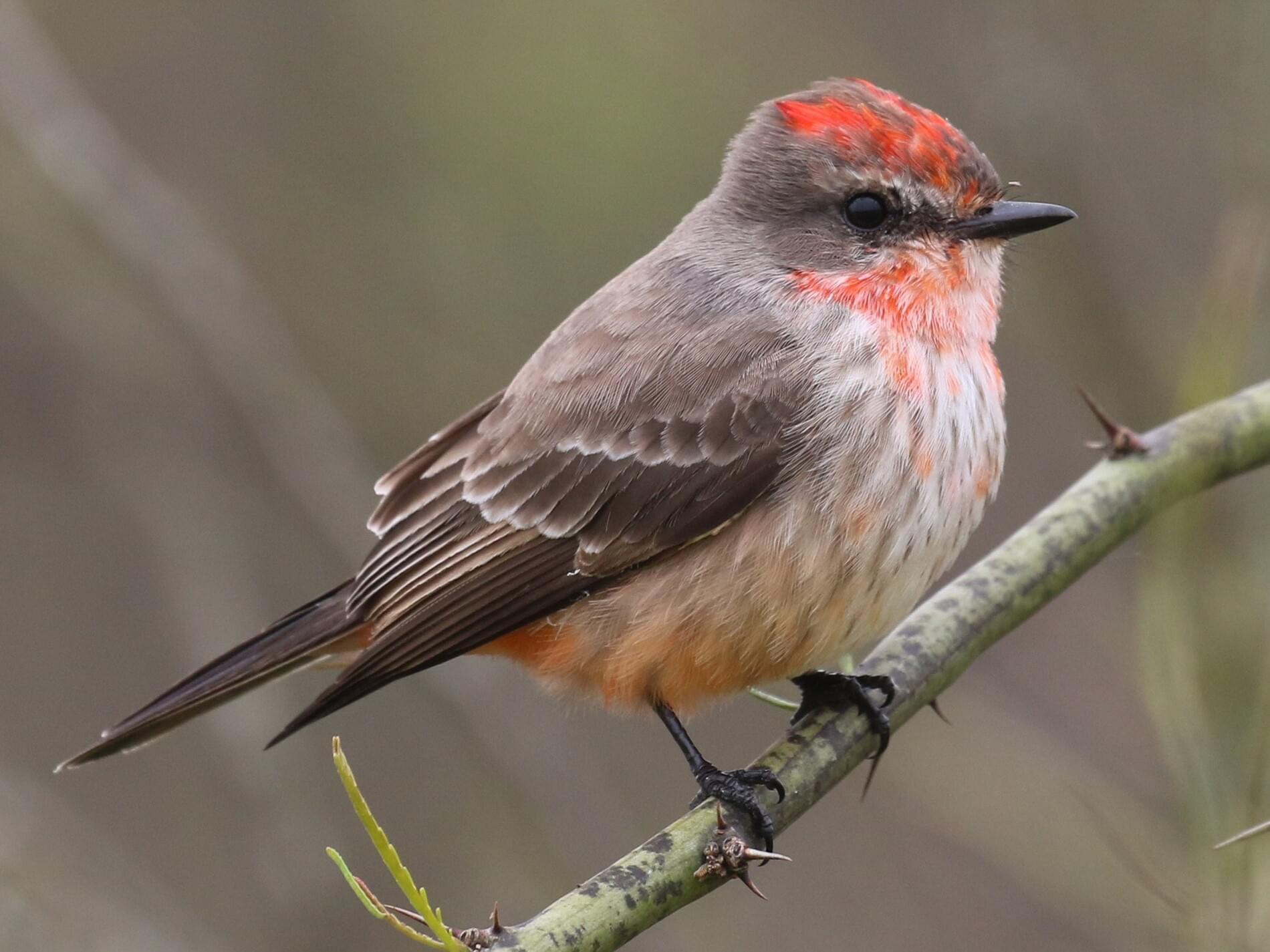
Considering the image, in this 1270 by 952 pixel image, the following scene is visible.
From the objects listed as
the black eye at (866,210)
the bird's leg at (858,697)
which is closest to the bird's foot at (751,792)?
the bird's leg at (858,697)

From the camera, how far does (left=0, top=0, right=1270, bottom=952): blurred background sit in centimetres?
490

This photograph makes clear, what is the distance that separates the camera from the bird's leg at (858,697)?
405cm

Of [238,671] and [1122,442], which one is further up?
[238,671]

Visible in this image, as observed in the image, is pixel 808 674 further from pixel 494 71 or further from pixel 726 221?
pixel 494 71

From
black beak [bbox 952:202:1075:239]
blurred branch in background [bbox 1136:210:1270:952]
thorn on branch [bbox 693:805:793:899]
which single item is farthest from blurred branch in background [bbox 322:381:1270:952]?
black beak [bbox 952:202:1075:239]

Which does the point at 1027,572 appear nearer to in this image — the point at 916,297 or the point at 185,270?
the point at 916,297

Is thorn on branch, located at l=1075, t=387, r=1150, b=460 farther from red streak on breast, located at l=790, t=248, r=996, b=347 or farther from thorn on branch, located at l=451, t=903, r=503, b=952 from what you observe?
thorn on branch, located at l=451, t=903, r=503, b=952

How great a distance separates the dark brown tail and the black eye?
1854 mm

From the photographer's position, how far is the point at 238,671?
14.7 feet

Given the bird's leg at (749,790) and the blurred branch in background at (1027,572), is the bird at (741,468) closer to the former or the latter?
the bird's leg at (749,790)

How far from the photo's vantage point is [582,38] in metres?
6.98

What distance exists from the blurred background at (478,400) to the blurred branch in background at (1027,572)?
6.6 inches

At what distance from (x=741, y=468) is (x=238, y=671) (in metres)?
1.56

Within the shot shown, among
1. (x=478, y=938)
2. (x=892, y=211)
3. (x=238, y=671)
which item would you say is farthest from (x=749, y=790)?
(x=892, y=211)
